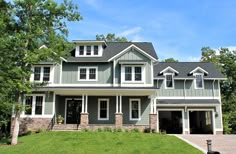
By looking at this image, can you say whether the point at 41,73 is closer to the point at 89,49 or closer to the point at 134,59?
the point at 89,49

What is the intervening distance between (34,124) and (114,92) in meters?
7.64

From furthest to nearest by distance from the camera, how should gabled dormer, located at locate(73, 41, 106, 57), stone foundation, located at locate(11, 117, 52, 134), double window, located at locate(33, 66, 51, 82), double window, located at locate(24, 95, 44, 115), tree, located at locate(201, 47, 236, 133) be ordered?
tree, located at locate(201, 47, 236, 133) < gabled dormer, located at locate(73, 41, 106, 57) < double window, located at locate(33, 66, 51, 82) < double window, located at locate(24, 95, 44, 115) < stone foundation, located at locate(11, 117, 52, 134)

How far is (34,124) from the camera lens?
77.1ft

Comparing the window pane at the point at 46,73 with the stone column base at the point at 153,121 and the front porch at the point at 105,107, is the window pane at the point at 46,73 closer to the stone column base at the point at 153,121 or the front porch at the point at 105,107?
the front porch at the point at 105,107

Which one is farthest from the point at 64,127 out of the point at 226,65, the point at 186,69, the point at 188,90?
the point at 226,65

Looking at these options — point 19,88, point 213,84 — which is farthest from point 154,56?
point 19,88

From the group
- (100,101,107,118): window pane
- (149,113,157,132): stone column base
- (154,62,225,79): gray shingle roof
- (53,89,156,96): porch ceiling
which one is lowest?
(149,113,157,132): stone column base

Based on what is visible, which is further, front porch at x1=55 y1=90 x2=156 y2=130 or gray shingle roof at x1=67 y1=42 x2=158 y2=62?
gray shingle roof at x1=67 y1=42 x2=158 y2=62

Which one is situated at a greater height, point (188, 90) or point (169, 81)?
point (169, 81)

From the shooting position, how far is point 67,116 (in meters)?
25.4

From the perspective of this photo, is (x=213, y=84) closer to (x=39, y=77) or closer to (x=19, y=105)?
(x=39, y=77)

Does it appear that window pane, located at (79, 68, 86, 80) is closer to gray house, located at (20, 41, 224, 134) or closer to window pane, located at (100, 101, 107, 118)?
gray house, located at (20, 41, 224, 134)

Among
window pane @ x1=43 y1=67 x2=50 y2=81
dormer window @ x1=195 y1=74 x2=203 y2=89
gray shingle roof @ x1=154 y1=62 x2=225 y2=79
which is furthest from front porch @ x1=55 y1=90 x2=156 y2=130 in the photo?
dormer window @ x1=195 y1=74 x2=203 y2=89

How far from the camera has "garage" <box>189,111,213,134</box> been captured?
2740cm
